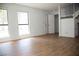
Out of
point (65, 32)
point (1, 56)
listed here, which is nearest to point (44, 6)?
point (65, 32)

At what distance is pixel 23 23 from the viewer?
2.38m

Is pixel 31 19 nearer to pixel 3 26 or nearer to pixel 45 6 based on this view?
pixel 45 6

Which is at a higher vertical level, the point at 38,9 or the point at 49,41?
the point at 38,9

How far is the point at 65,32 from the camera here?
239 centimetres

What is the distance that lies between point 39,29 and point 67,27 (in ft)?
2.07

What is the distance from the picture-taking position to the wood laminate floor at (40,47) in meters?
2.23

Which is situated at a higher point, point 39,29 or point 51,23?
point 51,23

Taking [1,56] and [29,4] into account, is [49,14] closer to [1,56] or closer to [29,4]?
[29,4]

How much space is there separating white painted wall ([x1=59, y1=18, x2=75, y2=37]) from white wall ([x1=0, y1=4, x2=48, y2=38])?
1.28 feet

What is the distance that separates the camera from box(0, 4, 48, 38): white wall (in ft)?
7.39

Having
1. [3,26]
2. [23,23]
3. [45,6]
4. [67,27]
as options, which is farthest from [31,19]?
[67,27]

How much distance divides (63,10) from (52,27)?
1.47 ft

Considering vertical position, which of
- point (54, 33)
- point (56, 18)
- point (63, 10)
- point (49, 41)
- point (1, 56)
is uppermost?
point (63, 10)

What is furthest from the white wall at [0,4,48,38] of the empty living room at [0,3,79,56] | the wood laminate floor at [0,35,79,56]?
the wood laminate floor at [0,35,79,56]
